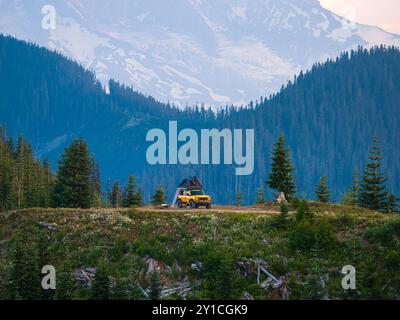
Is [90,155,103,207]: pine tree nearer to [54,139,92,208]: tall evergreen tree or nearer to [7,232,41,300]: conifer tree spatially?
[54,139,92,208]: tall evergreen tree

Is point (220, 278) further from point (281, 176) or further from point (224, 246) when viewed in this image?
point (281, 176)

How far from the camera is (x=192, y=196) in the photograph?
54.1m

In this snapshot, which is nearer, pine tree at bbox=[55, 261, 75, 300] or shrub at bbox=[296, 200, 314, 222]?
pine tree at bbox=[55, 261, 75, 300]

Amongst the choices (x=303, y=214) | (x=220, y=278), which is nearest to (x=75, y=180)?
(x=303, y=214)

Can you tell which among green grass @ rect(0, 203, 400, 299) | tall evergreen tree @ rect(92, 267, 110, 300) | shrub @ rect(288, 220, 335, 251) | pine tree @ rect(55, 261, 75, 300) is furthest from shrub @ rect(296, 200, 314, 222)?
pine tree @ rect(55, 261, 75, 300)

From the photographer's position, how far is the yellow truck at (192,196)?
53.7 m

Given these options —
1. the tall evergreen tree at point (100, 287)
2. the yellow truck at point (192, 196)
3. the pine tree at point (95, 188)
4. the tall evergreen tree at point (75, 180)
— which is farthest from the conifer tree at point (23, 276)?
the pine tree at point (95, 188)

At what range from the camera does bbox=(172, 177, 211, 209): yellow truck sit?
53.7 metres

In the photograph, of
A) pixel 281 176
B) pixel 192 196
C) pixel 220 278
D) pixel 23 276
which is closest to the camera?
pixel 220 278

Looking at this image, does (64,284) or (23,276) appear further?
(23,276)

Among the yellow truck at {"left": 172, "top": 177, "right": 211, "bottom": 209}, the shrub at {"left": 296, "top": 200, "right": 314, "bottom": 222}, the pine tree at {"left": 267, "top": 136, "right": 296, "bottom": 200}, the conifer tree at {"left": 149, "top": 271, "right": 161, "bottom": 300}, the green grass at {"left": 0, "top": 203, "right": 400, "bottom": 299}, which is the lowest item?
the conifer tree at {"left": 149, "top": 271, "right": 161, "bottom": 300}

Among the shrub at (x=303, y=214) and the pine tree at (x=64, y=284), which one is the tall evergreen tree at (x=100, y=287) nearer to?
the pine tree at (x=64, y=284)
